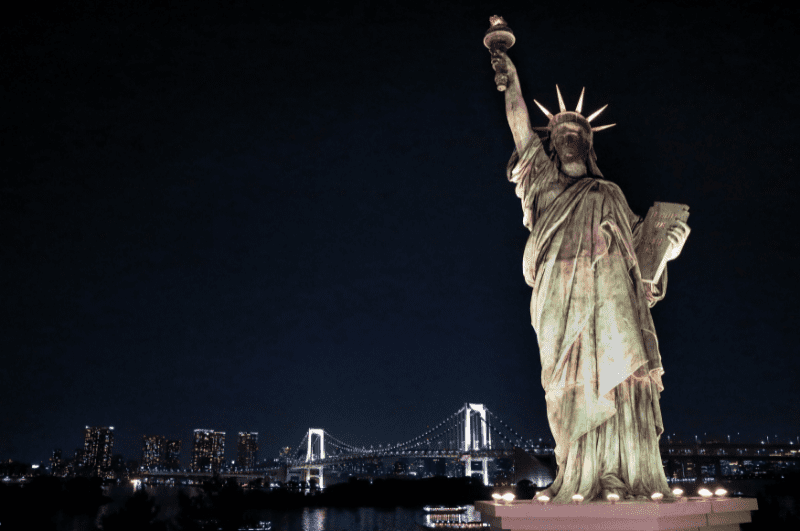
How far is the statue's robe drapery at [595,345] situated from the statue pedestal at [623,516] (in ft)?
1.81

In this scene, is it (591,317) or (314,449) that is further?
(314,449)

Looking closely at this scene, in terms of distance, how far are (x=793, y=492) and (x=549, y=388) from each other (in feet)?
113

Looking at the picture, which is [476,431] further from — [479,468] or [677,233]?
[677,233]

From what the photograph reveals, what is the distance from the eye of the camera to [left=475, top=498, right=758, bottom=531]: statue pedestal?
361 centimetres

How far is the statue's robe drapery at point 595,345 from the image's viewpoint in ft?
15.4

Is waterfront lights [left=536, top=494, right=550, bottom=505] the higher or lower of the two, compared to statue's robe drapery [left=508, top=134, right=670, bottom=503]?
lower

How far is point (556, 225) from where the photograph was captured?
17.4 ft

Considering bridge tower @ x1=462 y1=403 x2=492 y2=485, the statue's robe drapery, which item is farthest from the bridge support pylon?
the statue's robe drapery

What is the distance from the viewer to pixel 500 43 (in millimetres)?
5871

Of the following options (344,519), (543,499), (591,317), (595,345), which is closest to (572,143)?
(591,317)

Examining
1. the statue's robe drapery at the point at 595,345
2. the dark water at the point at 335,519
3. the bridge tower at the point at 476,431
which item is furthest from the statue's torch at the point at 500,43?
the bridge tower at the point at 476,431

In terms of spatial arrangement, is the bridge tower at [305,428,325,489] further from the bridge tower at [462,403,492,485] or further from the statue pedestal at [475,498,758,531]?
the statue pedestal at [475,498,758,531]

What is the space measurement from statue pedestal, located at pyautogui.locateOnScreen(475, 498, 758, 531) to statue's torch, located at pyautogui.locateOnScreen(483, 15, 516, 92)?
3.79m

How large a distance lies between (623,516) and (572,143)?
343 cm
